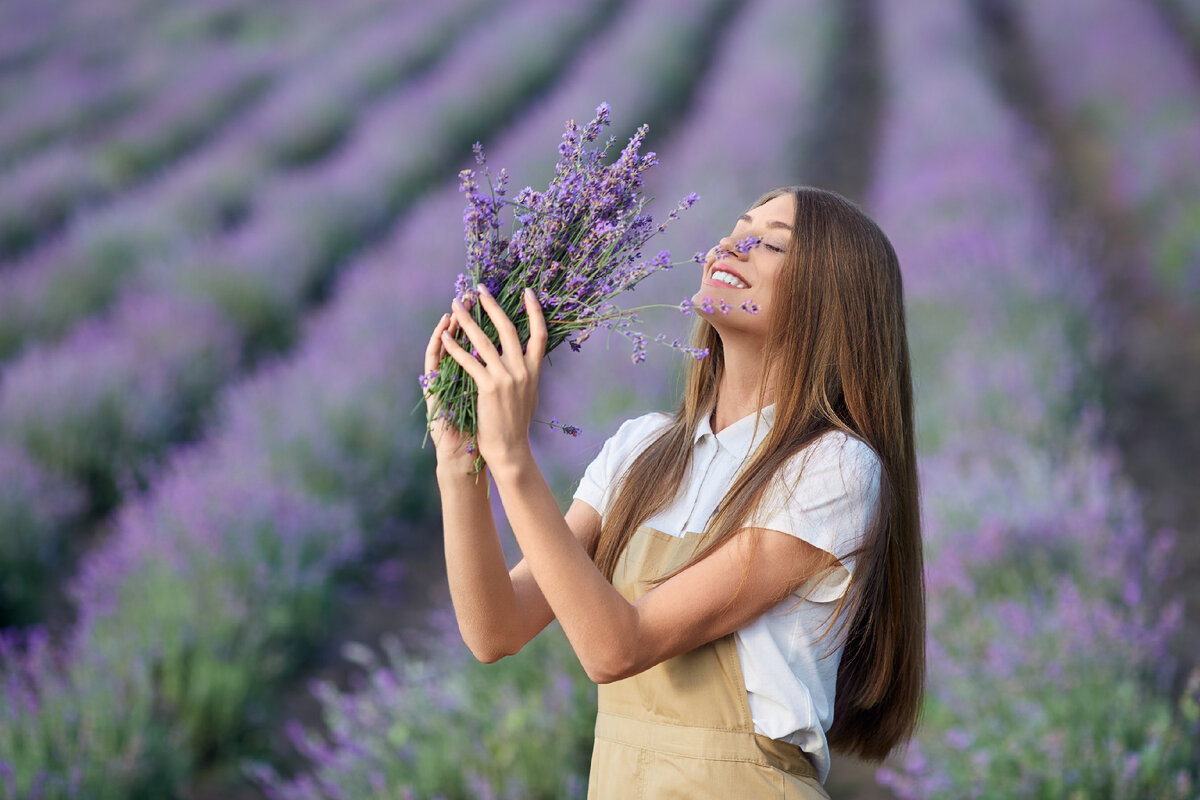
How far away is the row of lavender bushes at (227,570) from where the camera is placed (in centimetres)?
229

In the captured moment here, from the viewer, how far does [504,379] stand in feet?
3.06

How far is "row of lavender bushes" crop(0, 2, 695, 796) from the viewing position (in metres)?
2.29

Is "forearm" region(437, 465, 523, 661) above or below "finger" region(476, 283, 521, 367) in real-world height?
below

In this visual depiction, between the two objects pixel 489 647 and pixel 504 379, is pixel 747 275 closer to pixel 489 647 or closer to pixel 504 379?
pixel 504 379

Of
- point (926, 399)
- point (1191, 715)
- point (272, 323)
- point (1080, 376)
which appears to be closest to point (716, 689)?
point (1191, 715)

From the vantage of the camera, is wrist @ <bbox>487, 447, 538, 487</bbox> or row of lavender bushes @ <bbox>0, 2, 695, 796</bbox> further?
row of lavender bushes @ <bbox>0, 2, 695, 796</bbox>

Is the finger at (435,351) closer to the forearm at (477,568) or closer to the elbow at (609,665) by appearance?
the forearm at (477,568)

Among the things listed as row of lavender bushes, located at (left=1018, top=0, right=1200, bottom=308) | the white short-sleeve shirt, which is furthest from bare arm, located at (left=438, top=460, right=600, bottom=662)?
row of lavender bushes, located at (left=1018, top=0, right=1200, bottom=308)

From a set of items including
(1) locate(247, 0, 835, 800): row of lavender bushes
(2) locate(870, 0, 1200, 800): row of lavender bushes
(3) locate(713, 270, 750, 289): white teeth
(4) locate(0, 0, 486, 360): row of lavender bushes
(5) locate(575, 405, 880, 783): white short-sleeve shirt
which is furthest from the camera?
(4) locate(0, 0, 486, 360): row of lavender bushes

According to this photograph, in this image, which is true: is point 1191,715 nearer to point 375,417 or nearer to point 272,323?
point 375,417

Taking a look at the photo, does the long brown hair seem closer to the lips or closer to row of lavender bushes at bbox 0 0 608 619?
the lips

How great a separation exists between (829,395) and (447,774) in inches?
58.0

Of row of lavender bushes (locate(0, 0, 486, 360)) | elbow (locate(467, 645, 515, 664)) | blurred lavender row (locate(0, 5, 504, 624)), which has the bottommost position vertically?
elbow (locate(467, 645, 515, 664))

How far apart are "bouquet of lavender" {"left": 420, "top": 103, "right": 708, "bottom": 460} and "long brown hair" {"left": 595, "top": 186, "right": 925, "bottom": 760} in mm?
164
